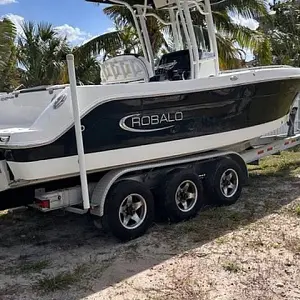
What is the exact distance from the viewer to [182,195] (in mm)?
5883

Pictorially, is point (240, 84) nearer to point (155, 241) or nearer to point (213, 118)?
point (213, 118)

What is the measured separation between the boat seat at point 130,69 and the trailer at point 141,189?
1446mm

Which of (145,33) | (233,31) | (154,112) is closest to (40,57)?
(233,31)

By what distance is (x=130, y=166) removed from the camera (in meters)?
5.45

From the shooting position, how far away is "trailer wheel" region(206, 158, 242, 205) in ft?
20.6

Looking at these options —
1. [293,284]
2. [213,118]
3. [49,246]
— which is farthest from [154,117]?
[293,284]

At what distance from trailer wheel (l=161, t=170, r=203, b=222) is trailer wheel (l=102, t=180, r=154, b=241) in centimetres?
28

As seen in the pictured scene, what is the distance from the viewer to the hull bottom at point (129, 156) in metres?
4.66

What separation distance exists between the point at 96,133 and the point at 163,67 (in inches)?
87.5

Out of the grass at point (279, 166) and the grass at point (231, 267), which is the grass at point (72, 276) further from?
the grass at point (279, 166)

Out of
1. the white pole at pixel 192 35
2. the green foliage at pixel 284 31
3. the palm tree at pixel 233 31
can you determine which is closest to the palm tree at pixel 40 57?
the palm tree at pixel 233 31

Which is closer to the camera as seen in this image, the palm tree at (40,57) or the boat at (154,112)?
the boat at (154,112)

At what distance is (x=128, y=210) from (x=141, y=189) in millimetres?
285

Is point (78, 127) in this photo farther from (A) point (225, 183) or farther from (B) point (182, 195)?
(A) point (225, 183)
